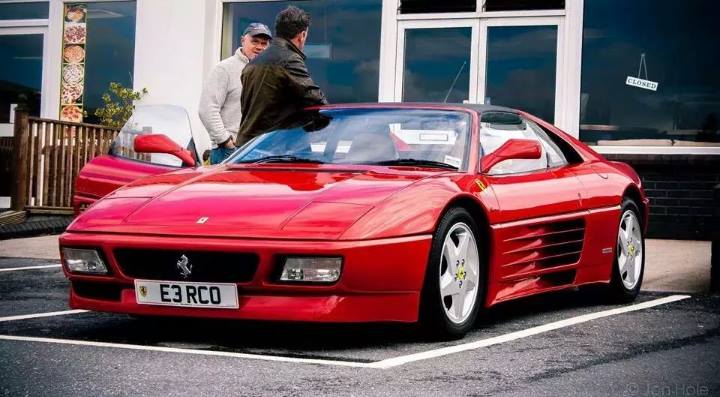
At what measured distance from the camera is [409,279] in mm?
5500

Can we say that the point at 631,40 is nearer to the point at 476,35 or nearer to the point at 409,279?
the point at 476,35

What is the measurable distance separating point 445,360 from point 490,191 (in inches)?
48.4

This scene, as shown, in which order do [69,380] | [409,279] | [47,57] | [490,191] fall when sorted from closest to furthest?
[69,380] < [409,279] < [490,191] < [47,57]

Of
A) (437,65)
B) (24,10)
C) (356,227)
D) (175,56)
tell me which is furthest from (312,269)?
(24,10)

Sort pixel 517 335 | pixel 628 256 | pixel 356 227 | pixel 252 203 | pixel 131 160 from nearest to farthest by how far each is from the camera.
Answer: pixel 356 227 → pixel 252 203 → pixel 517 335 → pixel 628 256 → pixel 131 160

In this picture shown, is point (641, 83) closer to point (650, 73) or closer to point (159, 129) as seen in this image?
point (650, 73)

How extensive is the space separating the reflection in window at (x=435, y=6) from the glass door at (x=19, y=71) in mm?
4770

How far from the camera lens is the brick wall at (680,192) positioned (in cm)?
1256

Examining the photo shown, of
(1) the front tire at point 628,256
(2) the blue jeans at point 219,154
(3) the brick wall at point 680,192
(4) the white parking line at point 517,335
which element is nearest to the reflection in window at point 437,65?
(3) the brick wall at point 680,192

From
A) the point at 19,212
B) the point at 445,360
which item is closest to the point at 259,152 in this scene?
the point at 445,360

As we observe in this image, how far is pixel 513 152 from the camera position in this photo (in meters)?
6.34

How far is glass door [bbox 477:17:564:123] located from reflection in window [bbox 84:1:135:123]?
14.4ft

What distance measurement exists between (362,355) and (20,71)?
11.7 meters

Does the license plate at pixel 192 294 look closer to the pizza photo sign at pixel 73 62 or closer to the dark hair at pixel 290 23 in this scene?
the dark hair at pixel 290 23
